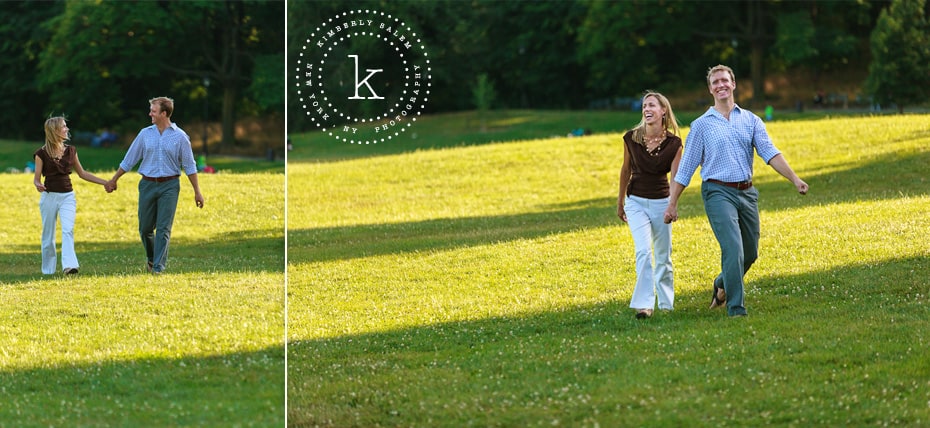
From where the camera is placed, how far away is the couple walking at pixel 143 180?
30.9 feet

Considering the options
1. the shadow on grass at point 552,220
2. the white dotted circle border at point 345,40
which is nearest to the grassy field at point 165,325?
the shadow on grass at point 552,220

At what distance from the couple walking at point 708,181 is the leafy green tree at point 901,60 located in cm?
3548

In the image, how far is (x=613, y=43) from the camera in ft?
194

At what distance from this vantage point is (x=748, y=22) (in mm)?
59125

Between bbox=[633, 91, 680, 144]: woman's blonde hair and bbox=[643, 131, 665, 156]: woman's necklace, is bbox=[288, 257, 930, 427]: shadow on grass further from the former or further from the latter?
bbox=[633, 91, 680, 144]: woman's blonde hair

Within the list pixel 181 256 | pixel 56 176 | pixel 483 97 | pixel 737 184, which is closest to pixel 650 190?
pixel 737 184

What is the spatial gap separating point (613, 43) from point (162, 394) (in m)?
54.2

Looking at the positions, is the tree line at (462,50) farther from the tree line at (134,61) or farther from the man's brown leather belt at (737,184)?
the man's brown leather belt at (737,184)

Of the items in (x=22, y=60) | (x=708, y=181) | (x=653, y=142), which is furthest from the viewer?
(x=22, y=60)

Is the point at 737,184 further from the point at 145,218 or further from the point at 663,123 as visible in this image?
the point at 145,218

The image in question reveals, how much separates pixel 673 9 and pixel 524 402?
5375cm

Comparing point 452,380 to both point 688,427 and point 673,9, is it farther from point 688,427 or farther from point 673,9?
point 673,9

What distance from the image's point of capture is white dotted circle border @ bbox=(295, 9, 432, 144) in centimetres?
3953

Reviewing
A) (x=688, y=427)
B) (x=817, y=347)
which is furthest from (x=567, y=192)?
(x=688, y=427)
